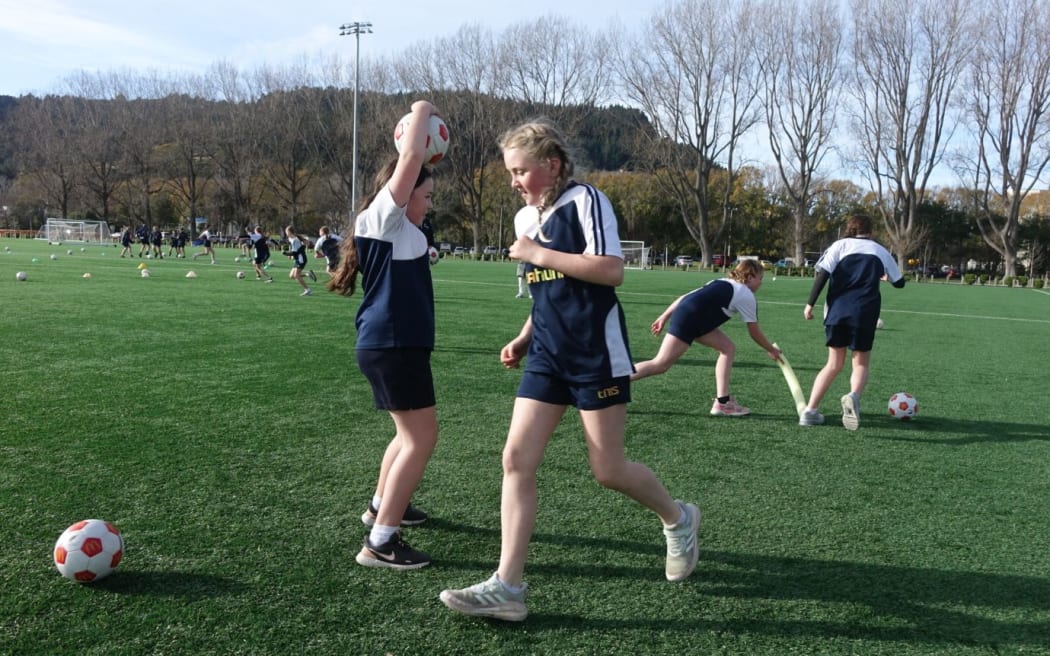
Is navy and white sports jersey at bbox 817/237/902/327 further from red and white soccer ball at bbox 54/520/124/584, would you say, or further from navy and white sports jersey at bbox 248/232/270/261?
navy and white sports jersey at bbox 248/232/270/261

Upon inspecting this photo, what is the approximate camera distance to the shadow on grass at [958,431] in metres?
6.29

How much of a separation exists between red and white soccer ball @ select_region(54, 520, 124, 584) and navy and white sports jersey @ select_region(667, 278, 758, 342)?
4.79m

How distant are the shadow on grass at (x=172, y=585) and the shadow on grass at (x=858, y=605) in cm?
134

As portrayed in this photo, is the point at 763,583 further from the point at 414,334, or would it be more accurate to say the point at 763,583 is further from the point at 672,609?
the point at 414,334

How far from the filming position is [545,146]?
2.98m

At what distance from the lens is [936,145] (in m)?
51.4

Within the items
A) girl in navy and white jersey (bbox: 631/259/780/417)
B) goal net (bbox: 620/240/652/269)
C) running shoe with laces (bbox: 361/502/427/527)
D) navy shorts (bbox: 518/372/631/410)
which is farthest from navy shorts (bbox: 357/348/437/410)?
goal net (bbox: 620/240/652/269)

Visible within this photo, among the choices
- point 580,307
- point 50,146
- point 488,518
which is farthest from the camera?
point 50,146

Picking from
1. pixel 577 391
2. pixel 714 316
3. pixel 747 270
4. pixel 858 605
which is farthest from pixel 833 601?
pixel 747 270

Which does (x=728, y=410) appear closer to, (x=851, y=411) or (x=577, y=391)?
(x=851, y=411)

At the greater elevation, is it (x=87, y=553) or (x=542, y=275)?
(x=542, y=275)

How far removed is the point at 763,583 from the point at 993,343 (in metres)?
12.9

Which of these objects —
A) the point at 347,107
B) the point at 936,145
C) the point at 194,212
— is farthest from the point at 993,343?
the point at 194,212

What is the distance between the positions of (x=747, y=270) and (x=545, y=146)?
14.1 ft
